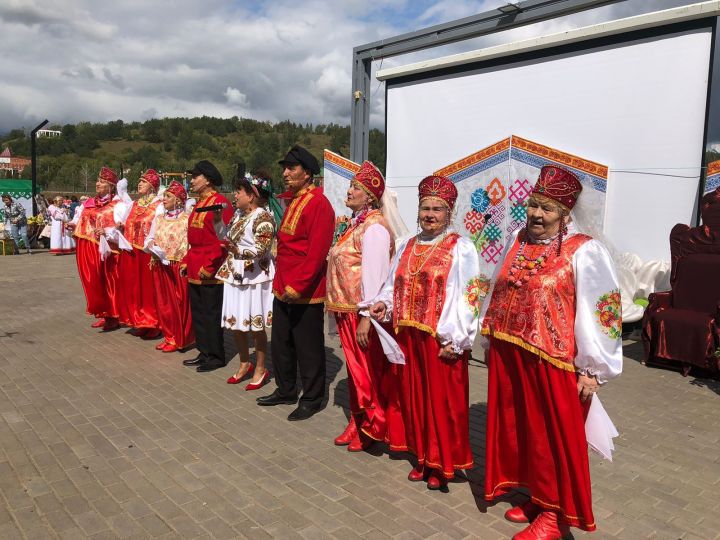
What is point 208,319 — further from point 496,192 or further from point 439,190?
point 496,192

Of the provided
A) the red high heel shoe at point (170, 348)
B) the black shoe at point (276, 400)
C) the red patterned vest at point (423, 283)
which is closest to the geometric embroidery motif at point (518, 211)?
the black shoe at point (276, 400)

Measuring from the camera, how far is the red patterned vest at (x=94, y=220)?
22.1 feet

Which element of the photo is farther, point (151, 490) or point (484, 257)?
point (484, 257)

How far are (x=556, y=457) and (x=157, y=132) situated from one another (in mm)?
96430

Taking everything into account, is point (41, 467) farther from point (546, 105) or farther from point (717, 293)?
point (546, 105)

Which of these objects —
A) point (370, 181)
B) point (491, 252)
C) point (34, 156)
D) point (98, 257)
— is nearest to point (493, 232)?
point (491, 252)

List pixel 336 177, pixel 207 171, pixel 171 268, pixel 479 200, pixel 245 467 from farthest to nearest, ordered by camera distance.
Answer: pixel 336 177, pixel 479 200, pixel 171 268, pixel 207 171, pixel 245 467

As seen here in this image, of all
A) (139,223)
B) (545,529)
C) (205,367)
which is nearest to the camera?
(545,529)

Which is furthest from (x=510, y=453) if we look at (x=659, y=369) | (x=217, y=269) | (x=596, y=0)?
(x=596, y=0)

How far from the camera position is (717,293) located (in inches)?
234

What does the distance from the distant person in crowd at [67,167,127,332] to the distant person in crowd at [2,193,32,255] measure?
39.7ft

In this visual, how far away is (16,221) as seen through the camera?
17297 mm

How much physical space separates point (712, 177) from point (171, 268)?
642 cm

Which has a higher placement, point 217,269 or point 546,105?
point 546,105
